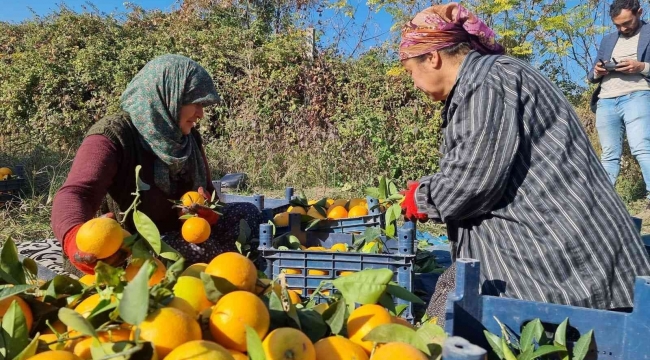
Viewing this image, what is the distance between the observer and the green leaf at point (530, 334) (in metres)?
1.05

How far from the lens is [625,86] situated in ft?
13.6

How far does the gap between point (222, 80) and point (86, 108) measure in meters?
2.06

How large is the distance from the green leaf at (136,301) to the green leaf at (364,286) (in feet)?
1.44

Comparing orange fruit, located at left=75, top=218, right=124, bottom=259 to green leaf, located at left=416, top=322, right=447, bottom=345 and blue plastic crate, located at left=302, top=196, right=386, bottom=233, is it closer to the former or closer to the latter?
green leaf, located at left=416, top=322, right=447, bottom=345

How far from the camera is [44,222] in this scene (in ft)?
14.1

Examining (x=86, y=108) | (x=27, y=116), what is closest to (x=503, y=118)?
(x=86, y=108)

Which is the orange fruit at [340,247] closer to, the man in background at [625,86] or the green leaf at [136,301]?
the green leaf at [136,301]

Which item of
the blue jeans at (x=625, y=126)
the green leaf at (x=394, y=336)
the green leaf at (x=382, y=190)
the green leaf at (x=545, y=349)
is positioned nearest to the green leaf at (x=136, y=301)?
the green leaf at (x=394, y=336)

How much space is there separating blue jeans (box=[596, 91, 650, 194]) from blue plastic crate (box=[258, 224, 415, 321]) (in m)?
2.90

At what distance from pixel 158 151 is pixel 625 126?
364 centimetres

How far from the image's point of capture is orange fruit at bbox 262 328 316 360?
0.81 meters

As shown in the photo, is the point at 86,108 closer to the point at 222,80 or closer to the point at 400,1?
the point at 222,80

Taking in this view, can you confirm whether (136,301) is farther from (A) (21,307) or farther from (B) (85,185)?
(B) (85,185)

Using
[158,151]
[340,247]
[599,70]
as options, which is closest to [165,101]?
[158,151]
